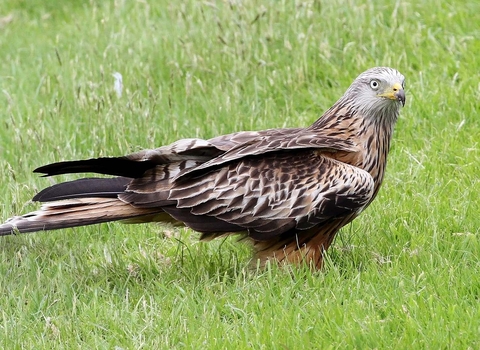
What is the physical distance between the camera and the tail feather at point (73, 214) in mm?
5688

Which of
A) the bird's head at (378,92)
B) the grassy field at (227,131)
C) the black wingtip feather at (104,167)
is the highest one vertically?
the bird's head at (378,92)

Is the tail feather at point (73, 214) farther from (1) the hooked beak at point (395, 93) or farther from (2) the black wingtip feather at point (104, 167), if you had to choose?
(1) the hooked beak at point (395, 93)

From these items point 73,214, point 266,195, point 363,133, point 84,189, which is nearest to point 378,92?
point 363,133

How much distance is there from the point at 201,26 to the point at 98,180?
11.3ft

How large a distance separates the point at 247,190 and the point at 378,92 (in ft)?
3.47

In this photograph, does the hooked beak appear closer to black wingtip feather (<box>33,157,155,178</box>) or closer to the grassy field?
the grassy field

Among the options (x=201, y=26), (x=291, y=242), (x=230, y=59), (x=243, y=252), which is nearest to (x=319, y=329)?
(x=291, y=242)

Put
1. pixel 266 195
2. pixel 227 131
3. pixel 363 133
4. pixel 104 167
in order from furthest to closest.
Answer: pixel 227 131 → pixel 363 133 → pixel 104 167 → pixel 266 195

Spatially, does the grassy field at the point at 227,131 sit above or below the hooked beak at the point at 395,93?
below

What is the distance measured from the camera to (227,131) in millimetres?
7527

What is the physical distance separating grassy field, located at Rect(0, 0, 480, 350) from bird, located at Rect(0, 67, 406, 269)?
0.24 meters

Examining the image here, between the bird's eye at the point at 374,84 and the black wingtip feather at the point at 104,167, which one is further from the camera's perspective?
the bird's eye at the point at 374,84

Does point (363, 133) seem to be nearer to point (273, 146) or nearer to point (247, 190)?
point (273, 146)

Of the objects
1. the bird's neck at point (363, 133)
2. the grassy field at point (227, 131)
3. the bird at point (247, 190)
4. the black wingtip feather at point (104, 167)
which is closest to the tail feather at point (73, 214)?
the bird at point (247, 190)
